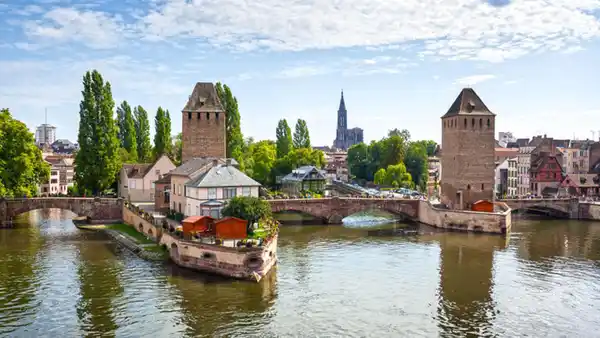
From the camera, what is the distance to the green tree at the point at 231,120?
88312mm

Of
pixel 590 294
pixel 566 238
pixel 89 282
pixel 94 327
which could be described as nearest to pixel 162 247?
pixel 89 282

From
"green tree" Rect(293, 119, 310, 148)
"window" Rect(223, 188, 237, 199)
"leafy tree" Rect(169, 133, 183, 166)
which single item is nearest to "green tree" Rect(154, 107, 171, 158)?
"leafy tree" Rect(169, 133, 183, 166)

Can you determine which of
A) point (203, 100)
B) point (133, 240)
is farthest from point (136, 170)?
point (133, 240)

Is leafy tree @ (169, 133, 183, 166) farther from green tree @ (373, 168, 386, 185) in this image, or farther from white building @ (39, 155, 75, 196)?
green tree @ (373, 168, 386, 185)

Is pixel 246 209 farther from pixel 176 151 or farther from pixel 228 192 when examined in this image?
pixel 176 151

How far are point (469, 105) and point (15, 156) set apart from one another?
49.6 metres

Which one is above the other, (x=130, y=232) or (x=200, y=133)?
(x=200, y=133)

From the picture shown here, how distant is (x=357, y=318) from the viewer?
31.7 meters

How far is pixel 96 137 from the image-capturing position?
7062 centimetres

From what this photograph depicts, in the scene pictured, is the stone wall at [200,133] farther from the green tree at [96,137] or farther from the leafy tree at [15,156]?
the leafy tree at [15,156]

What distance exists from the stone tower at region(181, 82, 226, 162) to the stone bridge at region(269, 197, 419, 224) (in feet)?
34.9

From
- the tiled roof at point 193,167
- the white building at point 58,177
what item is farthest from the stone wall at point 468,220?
the white building at point 58,177

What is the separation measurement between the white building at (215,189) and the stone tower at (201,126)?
54.4 feet

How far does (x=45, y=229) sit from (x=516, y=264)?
4594 centimetres
